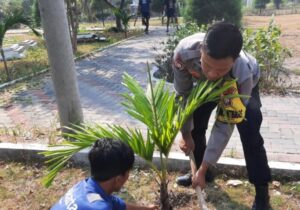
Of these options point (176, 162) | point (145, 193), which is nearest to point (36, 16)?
point (176, 162)

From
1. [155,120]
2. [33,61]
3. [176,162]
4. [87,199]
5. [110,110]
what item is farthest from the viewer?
[33,61]

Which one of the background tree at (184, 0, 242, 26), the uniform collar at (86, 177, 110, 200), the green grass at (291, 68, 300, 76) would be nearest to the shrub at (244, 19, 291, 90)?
the green grass at (291, 68, 300, 76)

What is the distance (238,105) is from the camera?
2.31 m

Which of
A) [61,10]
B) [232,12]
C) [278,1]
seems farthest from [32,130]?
[278,1]

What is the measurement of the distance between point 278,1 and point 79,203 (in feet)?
197

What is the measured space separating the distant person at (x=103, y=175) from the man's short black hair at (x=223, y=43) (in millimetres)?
720

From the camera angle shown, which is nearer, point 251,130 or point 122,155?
point 122,155

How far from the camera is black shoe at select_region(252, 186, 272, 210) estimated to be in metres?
2.93

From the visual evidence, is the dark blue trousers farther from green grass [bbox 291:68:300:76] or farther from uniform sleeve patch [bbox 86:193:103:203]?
green grass [bbox 291:68:300:76]

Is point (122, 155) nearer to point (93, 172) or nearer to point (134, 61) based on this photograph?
point (93, 172)

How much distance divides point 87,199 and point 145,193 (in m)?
1.40

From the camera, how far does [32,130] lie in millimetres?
4691

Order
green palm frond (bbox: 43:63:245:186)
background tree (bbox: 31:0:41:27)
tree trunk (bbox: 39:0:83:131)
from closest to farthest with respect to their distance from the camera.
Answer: green palm frond (bbox: 43:63:245:186) < tree trunk (bbox: 39:0:83:131) < background tree (bbox: 31:0:41:27)

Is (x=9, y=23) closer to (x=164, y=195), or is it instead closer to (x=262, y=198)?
(x=164, y=195)
